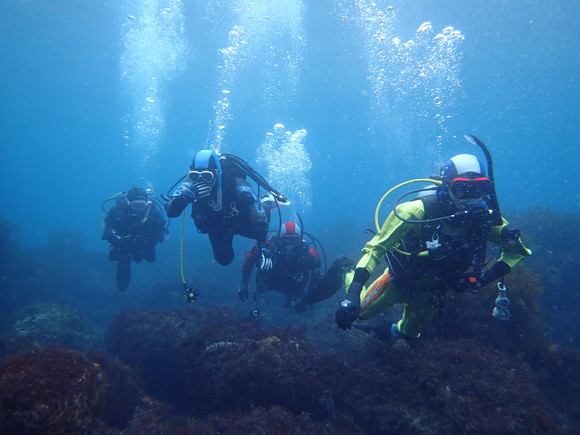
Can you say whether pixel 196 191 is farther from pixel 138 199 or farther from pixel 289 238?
pixel 138 199

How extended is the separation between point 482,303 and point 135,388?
7.31 m

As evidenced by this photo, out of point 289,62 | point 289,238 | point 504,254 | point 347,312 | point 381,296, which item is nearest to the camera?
point 347,312

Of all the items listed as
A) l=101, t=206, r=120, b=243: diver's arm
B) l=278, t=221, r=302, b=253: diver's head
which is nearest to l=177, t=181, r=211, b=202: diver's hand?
l=278, t=221, r=302, b=253: diver's head

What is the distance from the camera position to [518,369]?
16.2ft

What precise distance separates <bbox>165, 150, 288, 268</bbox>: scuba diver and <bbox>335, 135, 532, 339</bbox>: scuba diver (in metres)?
2.69

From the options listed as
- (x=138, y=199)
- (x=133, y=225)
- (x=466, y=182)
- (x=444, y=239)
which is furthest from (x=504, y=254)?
(x=133, y=225)

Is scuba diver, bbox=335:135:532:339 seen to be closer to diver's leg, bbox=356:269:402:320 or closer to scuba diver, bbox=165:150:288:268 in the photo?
diver's leg, bbox=356:269:402:320

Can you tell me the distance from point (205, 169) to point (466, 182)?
13.6 feet

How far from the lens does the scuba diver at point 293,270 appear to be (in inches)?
290

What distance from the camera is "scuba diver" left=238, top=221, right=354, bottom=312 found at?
738 centimetres

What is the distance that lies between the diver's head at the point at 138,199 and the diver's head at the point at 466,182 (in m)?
9.16

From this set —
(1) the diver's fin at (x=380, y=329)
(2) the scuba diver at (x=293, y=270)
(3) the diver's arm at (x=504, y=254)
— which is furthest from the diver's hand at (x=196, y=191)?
(3) the diver's arm at (x=504, y=254)

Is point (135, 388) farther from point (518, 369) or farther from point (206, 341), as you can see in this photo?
point (518, 369)

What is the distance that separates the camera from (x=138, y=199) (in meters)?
9.85
